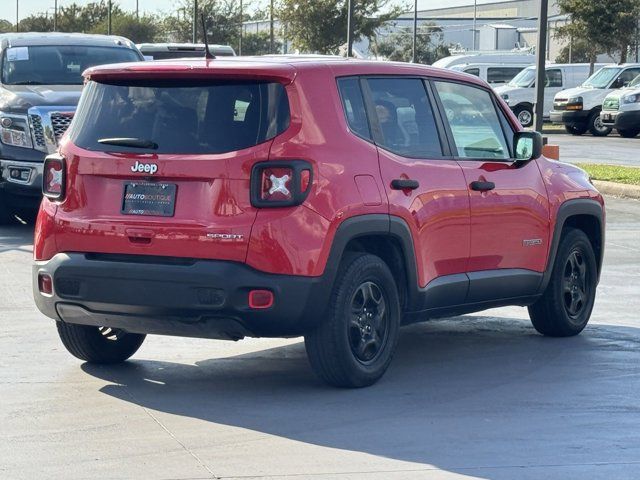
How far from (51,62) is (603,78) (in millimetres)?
26140

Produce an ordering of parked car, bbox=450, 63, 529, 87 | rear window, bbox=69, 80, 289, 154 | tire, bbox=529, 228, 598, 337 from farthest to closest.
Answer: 1. parked car, bbox=450, 63, 529, 87
2. tire, bbox=529, 228, 598, 337
3. rear window, bbox=69, 80, 289, 154

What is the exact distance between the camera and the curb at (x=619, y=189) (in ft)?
63.3

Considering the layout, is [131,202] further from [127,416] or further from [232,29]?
[232,29]

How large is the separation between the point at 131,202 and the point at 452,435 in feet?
6.64

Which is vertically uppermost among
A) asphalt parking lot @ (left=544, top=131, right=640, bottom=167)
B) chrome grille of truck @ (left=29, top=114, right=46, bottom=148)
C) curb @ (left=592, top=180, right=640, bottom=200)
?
chrome grille of truck @ (left=29, top=114, right=46, bottom=148)

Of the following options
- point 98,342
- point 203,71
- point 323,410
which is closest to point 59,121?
point 98,342

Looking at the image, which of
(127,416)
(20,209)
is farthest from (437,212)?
(20,209)

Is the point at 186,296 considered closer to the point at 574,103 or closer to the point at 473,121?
the point at 473,121

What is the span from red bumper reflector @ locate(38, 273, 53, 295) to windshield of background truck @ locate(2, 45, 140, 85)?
8.71m

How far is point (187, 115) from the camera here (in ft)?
23.1

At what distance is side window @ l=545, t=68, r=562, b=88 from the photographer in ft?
148

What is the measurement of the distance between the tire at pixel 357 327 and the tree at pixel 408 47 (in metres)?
74.7

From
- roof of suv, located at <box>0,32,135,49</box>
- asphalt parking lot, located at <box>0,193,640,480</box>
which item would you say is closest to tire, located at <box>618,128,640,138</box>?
roof of suv, located at <box>0,32,135,49</box>

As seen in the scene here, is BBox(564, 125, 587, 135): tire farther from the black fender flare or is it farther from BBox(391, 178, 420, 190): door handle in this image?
BBox(391, 178, 420, 190): door handle
